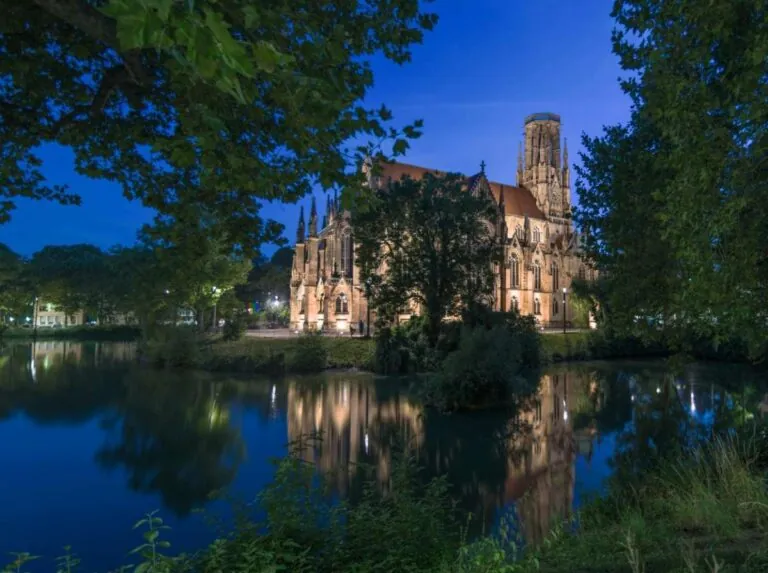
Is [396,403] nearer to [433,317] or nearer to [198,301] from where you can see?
[433,317]

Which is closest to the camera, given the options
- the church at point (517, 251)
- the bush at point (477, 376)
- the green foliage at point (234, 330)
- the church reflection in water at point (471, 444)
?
the church reflection in water at point (471, 444)

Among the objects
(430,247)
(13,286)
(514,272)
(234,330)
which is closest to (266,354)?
(234,330)

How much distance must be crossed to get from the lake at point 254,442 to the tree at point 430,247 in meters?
5.89

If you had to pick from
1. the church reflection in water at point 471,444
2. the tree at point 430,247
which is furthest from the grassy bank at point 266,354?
the church reflection in water at point 471,444

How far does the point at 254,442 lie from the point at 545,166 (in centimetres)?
6944

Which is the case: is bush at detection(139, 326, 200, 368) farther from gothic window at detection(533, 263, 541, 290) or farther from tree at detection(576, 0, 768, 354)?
gothic window at detection(533, 263, 541, 290)

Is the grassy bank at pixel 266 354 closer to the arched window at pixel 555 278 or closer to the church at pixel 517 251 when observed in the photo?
the church at pixel 517 251

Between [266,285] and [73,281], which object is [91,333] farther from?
[266,285]

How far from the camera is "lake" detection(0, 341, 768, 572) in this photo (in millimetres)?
11023

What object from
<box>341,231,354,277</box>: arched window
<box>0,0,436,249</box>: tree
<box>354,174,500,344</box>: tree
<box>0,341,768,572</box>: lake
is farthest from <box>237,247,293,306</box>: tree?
<box>0,0,436,249</box>: tree

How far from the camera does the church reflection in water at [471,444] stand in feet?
39.4

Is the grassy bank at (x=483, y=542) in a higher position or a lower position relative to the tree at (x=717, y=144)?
lower

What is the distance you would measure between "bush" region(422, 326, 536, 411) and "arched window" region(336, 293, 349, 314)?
106 ft

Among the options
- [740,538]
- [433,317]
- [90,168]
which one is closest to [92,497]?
[90,168]
